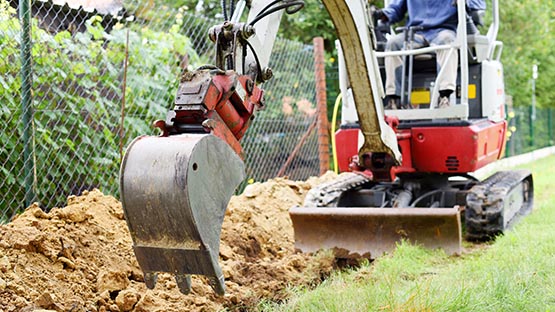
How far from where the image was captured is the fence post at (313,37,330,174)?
974 centimetres

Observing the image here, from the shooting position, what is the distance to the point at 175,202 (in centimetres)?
273

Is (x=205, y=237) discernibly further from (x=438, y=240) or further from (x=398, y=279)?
(x=438, y=240)

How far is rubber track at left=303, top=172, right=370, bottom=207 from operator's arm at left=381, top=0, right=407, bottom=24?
67.3 inches

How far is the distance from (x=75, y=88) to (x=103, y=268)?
6.86 feet

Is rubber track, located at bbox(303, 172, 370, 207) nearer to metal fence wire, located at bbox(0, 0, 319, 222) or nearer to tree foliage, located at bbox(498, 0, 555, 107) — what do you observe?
metal fence wire, located at bbox(0, 0, 319, 222)

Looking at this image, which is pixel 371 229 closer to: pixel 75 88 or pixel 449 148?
pixel 449 148

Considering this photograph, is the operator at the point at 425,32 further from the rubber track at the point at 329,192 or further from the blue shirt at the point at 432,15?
the rubber track at the point at 329,192

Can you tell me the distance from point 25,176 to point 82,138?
74 cm

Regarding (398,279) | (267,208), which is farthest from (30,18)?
Result: (398,279)

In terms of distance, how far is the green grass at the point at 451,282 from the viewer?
3.56 meters

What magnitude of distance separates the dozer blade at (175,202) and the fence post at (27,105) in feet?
8.22

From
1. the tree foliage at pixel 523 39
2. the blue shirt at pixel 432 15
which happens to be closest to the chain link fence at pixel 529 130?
the tree foliage at pixel 523 39

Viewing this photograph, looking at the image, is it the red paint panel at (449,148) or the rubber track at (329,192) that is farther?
the rubber track at (329,192)

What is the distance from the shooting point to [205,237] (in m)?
2.81
